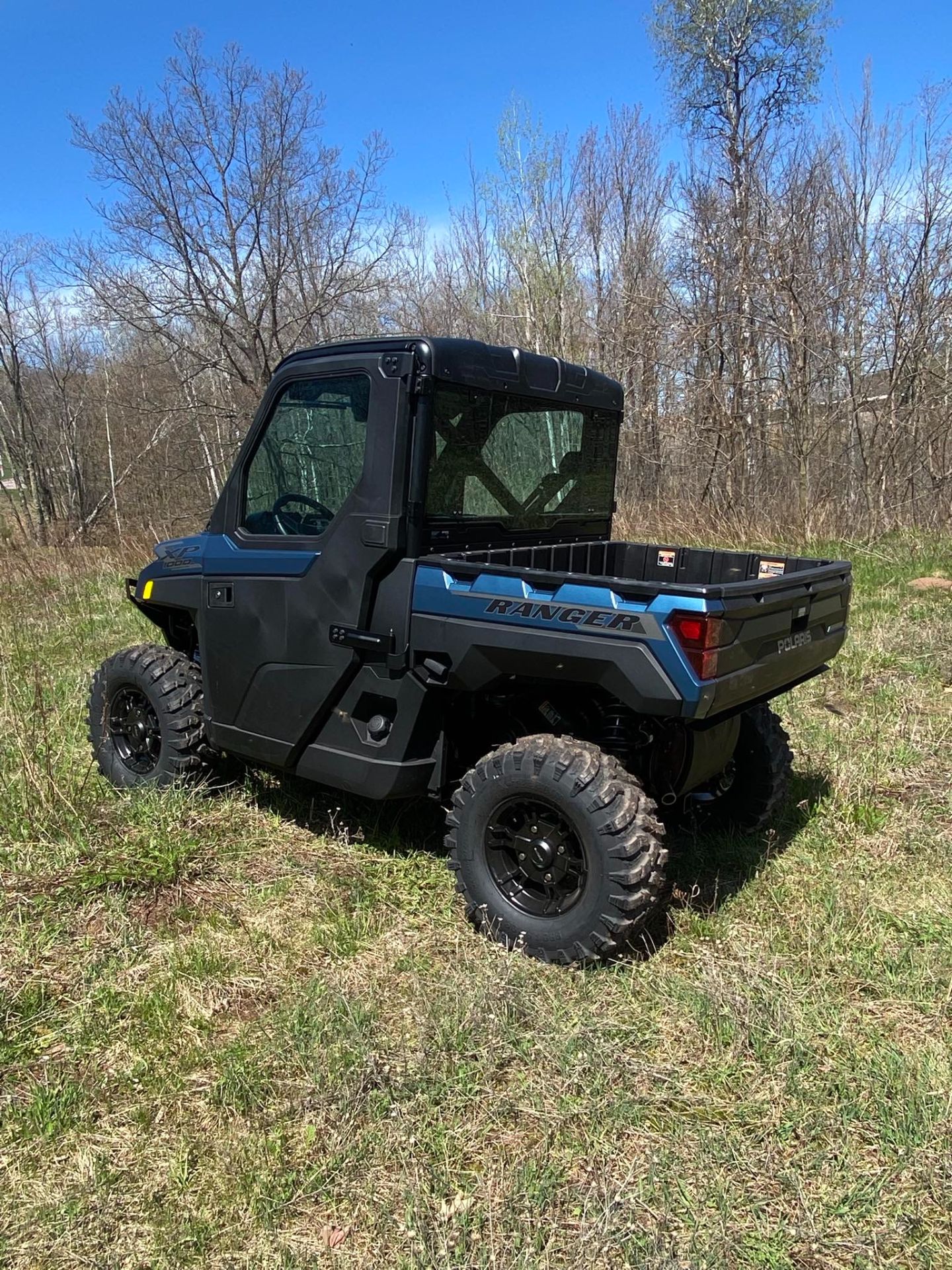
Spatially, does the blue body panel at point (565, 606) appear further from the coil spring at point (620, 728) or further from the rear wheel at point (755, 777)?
the rear wheel at point (755, 777)

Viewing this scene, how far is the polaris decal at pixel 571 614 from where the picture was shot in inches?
109

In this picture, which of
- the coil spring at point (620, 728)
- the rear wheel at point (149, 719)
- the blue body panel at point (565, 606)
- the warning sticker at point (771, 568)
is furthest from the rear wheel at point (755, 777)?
the rear wheel at point (149, 719)

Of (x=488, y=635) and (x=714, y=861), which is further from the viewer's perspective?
(x=714, y=861)

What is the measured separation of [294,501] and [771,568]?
6.77ft

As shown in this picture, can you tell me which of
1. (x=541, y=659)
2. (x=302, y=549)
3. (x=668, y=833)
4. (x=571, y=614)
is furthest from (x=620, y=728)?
(x=302, y=549)

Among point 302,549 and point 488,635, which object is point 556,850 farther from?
point 302,549

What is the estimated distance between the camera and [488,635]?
309cm

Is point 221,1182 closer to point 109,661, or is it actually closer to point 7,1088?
point 7,1088

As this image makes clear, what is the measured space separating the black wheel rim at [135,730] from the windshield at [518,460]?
1977mm

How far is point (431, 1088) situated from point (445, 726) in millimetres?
1366

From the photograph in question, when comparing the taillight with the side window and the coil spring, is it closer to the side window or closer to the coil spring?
the coil spring

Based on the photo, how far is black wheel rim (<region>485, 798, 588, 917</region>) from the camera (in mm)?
3072

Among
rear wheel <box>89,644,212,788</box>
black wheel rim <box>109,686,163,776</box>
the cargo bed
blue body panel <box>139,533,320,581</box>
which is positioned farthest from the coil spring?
black wheel rim <box>109,686,163,776</box>

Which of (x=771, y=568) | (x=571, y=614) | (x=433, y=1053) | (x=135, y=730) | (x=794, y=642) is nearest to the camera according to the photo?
(x=433, y=1053)
